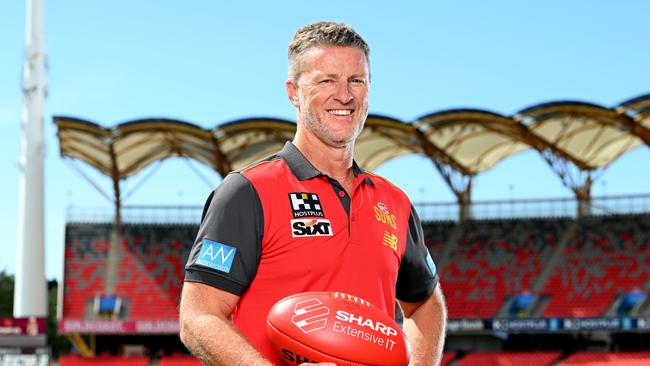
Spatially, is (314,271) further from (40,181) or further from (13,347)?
(40,181)

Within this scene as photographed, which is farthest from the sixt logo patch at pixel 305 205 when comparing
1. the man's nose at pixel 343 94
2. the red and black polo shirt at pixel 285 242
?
the man's nose at pixel 343 94

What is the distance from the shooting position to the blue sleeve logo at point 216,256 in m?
2.80

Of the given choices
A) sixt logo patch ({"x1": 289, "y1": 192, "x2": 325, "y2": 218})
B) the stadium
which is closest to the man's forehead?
sixt logo patch ({"x1": 289, "y1": 192, "x2": 325, "y2": 218})

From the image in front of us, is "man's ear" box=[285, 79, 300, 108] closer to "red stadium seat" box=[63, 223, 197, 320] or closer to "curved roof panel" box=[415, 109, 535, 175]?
"curved roof panel" box=[415, 109, 535, 175]

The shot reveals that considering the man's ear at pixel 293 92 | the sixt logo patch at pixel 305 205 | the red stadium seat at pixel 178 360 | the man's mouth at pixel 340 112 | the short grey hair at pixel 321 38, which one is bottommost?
the red stadium seat at pixel 178 360

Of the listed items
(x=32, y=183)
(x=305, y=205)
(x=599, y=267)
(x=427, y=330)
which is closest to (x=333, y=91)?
(x=305, y=205)

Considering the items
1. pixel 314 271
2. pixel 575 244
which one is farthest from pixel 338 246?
pixel 575 244

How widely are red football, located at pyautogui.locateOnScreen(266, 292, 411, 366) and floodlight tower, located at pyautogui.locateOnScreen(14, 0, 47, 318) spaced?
3776 centimetres

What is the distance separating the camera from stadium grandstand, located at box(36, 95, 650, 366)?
128 ft

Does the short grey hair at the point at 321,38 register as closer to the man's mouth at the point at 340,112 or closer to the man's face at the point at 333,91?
the man's face at the point at 333,91

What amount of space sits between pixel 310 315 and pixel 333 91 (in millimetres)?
770

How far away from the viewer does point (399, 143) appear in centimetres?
4284

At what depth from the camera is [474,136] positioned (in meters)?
41.3

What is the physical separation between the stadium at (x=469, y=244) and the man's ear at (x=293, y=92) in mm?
34471
